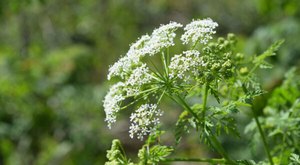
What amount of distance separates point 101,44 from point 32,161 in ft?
17.9

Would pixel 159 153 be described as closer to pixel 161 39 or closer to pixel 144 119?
pixel 144 119

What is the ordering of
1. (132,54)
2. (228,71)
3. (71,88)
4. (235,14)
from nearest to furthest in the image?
(228,71) < (132,54) < (71,88) < (235,14)

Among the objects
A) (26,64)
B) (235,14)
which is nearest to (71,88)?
(26,64)

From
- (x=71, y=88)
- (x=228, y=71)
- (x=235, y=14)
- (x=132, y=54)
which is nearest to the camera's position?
(x=228, y=71)

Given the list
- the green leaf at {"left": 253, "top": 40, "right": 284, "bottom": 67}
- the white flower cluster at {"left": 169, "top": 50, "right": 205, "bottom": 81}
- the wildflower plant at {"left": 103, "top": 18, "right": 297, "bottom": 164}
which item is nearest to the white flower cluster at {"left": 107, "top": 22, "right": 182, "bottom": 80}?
the wildflower plant at {"left": 103, "top": 18, "right": 297, "bottom": 164}

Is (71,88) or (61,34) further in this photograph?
(61,34)

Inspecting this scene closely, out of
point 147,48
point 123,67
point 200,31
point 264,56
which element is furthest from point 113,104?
point 264,56

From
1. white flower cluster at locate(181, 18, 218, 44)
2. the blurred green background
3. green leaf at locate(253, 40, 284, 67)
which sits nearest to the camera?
white flower cluster at locate(181, 18, 218, 44)

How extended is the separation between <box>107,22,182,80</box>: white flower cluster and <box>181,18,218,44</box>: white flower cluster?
0.21 feet

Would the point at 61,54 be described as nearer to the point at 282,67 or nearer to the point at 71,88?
the point at 71,88

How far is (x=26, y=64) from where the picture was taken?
9016 mm

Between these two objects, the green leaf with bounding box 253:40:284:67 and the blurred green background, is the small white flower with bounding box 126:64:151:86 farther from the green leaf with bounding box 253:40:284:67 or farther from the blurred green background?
the blurred green background

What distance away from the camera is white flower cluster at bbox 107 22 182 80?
→ 2.41 m

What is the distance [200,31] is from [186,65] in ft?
0.77
